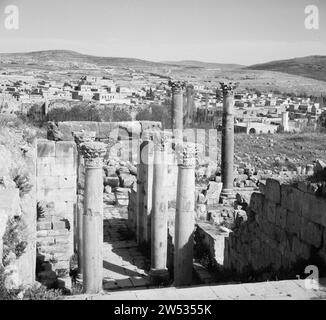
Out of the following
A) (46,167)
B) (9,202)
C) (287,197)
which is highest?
(9,202)

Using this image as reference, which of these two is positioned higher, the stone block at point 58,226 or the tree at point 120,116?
the tree at point 120,116

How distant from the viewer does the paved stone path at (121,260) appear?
10.4m

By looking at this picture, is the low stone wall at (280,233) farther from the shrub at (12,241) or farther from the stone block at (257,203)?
the shrub at (12,241)

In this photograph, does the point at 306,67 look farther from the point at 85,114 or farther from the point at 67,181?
the point at 67,181

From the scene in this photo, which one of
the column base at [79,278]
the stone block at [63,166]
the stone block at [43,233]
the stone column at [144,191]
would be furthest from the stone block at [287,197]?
the stone block at [63,166]

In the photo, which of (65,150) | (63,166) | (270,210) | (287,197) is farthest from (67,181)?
(287,197)

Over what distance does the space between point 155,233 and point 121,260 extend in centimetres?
164

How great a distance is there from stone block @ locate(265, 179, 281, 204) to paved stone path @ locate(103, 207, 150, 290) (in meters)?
3.50

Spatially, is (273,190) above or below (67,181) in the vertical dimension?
above

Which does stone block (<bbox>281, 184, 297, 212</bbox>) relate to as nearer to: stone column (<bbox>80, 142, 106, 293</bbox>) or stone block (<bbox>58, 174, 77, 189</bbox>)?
stone column (<bbox>80, 142, 106, 293</bbox>)

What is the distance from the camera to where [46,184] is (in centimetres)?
1261

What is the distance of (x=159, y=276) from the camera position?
1031 cm

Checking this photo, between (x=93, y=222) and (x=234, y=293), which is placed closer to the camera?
(x=234, y=293)

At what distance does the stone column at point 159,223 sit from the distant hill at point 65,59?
153 meters
